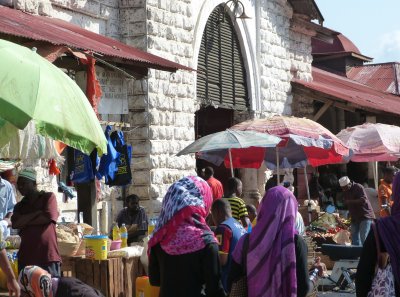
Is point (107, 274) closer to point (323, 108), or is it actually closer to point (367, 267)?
point (367, 267)

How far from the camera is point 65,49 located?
376 inches

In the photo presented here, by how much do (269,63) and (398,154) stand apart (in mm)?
4362

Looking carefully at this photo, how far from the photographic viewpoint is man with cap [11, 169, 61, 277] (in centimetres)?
776

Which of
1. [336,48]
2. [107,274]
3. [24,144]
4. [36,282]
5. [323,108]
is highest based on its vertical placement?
[336,48]

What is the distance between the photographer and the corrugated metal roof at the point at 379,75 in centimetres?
3344

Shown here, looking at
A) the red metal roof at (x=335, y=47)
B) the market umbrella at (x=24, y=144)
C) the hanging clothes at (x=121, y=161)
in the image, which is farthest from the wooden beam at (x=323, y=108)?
the red metal roof at (x=335, y=47)

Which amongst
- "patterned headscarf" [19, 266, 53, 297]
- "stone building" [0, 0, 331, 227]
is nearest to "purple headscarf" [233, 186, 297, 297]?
"patterned headscarf" [19, 266, 53, 297]

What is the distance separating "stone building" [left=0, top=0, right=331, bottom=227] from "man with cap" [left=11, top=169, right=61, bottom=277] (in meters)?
3.32

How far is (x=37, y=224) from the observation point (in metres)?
7.77

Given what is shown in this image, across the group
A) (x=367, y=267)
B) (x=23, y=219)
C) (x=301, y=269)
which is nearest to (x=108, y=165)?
(x=23, y=219)

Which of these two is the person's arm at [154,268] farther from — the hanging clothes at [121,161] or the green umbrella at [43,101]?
the hanging clothes at [121,161]

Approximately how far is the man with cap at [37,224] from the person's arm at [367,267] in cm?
337

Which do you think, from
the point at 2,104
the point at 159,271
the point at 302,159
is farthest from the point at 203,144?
the point at 2,104

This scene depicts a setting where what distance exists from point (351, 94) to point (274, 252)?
52.9 feet
